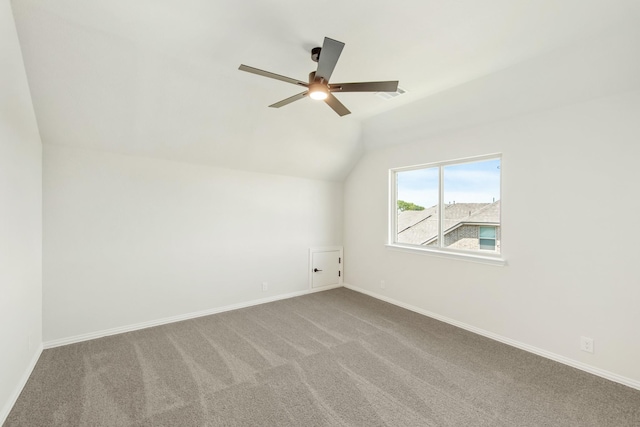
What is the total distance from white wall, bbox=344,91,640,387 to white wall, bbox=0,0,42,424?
4.12m

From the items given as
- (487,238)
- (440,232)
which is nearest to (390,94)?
(440,232)

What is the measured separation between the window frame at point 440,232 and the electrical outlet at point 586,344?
89 centimetres

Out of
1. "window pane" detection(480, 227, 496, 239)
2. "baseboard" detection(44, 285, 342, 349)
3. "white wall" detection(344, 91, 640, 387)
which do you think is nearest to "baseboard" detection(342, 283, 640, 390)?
"white wall" detection(344, 91, 640, 387)

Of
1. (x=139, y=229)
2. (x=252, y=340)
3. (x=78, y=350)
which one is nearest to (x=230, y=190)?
(x=139, y=229)

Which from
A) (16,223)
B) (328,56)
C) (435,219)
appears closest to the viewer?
(328,56)

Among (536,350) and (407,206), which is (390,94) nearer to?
(407,206)

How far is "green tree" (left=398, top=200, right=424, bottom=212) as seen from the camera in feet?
14.2

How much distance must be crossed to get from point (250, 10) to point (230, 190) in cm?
255

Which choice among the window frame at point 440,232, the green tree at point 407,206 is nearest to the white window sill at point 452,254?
the window frame at point 440,232

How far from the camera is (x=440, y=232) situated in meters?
3.97

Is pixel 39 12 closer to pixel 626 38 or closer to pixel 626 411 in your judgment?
pixel 626 38

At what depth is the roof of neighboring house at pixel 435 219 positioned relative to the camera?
346 centimetres

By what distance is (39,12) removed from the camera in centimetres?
196

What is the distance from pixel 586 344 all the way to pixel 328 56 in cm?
330
